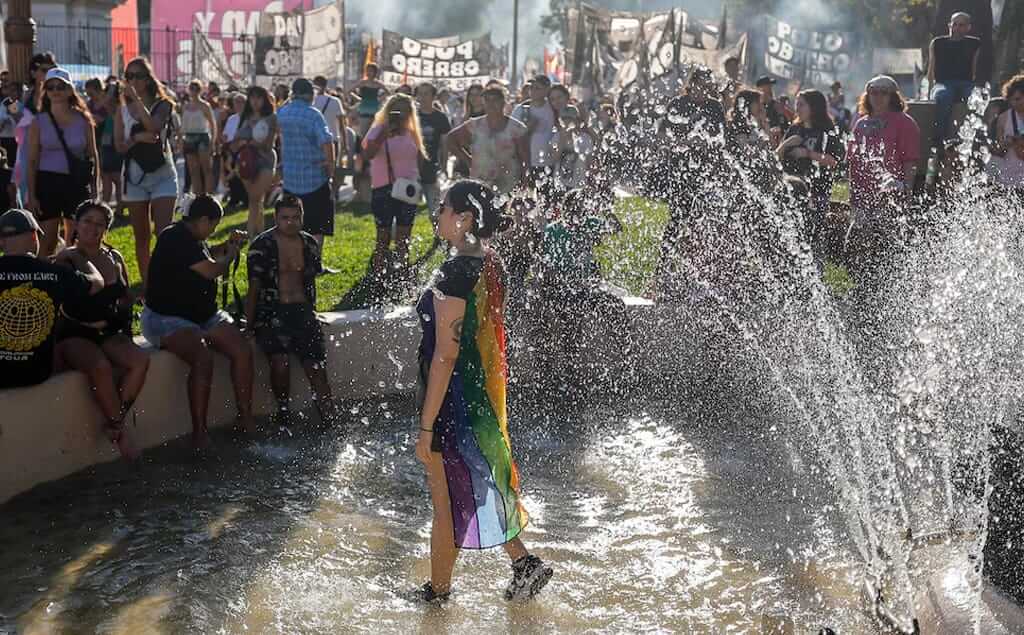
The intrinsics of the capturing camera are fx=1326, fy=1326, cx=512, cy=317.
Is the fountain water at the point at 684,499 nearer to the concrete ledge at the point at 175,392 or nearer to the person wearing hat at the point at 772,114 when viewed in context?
the concrete ledge at the point at 175,392

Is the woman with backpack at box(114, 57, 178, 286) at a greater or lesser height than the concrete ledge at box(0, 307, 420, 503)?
greater

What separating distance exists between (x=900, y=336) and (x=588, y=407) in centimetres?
272

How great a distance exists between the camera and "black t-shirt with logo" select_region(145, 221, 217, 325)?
23.7ft

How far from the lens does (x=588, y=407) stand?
841 cm

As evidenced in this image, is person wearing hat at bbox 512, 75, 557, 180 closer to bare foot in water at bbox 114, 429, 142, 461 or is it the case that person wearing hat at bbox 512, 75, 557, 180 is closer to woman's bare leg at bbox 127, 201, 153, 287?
woman's bare leg at bbox 127, 201, 153, 287

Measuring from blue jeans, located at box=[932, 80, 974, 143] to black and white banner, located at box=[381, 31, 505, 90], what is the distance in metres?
16.7

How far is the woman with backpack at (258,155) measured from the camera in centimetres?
1281

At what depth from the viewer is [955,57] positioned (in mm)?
12711

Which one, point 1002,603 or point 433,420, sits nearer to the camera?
point 1002,603

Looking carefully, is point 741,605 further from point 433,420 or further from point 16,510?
point 16,510

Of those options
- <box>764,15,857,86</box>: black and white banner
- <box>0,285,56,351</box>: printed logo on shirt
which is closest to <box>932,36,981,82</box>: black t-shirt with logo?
<box>0,285,56,351</box>: printed logo on shirt

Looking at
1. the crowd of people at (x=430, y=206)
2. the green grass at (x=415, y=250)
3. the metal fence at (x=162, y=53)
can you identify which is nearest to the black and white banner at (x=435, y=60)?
the metal fence at (x=162, y=53)

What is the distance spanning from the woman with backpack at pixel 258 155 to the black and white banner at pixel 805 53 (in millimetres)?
19020

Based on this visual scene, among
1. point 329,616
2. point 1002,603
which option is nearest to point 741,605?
point 1002,603
